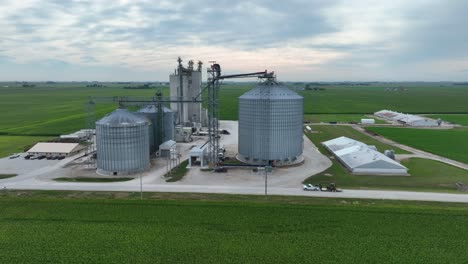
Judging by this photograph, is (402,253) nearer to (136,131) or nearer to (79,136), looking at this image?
(136,131)

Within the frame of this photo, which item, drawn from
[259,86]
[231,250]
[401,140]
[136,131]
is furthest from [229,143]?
[231,250]

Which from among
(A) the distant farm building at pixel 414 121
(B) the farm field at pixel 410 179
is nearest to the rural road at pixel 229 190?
(B) the farm field at pixel 410 179

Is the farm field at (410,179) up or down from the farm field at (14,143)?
down

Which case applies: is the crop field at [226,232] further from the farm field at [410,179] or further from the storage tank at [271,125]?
the storage tank at [271,125]

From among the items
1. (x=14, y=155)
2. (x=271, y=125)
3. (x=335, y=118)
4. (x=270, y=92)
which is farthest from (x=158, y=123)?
(x=335, y=118)

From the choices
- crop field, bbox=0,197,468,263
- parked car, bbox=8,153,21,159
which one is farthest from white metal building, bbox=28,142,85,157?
crop field, bbox=0,197,468,263

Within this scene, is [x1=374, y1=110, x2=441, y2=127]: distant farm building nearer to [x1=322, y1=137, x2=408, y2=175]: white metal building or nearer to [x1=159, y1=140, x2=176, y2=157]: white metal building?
[x1=322, y1=137, x2=408, y2=175]: white metal building
